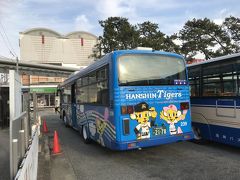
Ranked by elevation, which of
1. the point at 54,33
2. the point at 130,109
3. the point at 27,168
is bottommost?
the point at 27,168

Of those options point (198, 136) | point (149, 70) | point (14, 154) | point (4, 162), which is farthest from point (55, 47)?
point (14, 154)

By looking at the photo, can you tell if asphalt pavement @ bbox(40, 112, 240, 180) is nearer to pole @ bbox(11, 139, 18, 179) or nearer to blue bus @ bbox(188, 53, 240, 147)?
blue bus @ bbox(188, 53, 240, 147)

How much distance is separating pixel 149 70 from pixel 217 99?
7.61 ft

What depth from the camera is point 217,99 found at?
8.20 metres

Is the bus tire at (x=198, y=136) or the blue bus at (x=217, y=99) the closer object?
the blue bus at (x=217, y=99)

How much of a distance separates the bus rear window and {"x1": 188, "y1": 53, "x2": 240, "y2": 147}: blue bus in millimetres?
1042

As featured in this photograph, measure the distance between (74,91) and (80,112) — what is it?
165 cm

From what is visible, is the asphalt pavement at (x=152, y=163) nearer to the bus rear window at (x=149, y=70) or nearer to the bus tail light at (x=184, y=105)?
the bus tail light at (x=184, y=105)

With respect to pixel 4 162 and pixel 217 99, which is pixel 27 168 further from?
pixel 217 99

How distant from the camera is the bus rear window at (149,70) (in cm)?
737

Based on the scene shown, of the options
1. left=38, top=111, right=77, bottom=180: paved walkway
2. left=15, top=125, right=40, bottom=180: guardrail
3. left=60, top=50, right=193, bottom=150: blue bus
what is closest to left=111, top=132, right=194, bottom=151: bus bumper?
left=60, top=50, right=193, bottom=150: blue bus

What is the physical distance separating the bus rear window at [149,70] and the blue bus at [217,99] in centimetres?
104

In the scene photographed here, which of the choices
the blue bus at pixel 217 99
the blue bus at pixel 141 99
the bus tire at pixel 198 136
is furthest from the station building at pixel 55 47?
the blue bus at pixel 141 99

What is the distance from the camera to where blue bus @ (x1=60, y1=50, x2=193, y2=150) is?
717 centimetres
